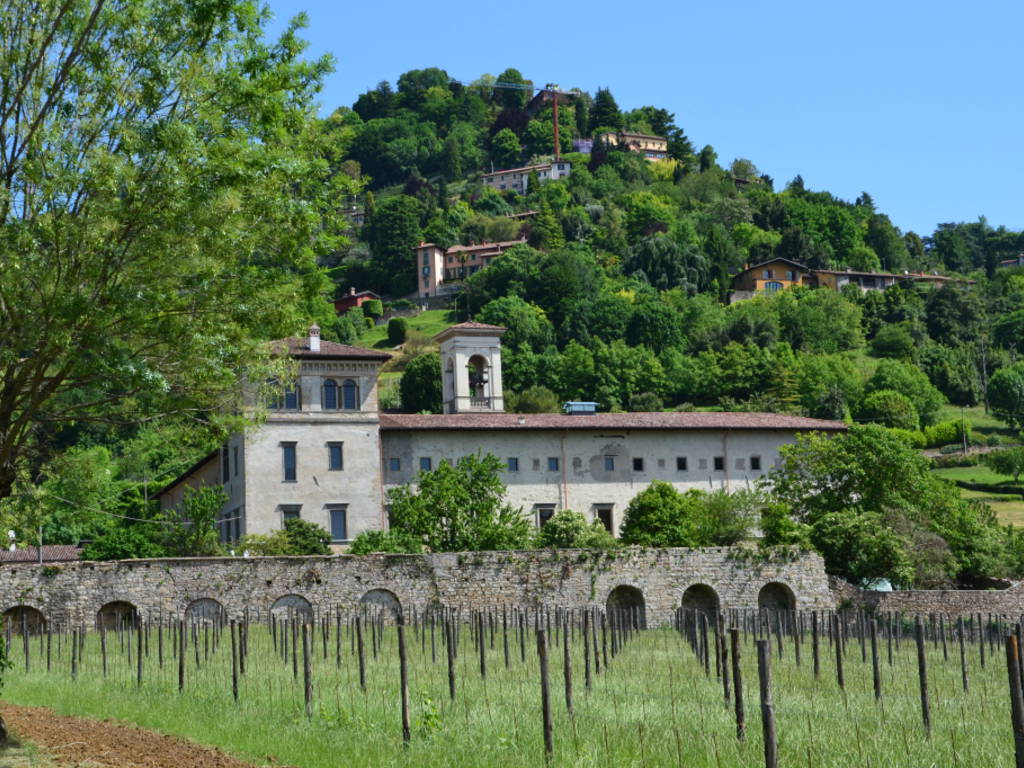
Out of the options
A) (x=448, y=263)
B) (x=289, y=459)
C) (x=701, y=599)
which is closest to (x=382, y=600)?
(x=289, y=459)

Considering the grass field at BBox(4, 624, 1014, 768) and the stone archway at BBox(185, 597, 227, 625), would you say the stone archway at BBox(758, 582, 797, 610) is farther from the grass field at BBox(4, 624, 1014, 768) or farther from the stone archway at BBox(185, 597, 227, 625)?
the stone archway at BBox(185, 597, 227, 625)

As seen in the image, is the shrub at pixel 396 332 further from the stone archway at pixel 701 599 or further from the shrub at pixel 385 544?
the stone archway at pixel 701 599

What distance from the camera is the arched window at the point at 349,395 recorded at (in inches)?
1967

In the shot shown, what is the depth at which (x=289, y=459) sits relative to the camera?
48.7m

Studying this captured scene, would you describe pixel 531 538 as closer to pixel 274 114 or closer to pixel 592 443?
pixel 592 443

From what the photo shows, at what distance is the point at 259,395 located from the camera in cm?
1611

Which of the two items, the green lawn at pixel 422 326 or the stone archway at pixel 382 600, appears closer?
the stone archway at pixel 382 600

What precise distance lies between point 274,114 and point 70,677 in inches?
589

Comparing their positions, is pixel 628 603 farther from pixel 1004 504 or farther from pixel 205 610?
pixel 1004 504

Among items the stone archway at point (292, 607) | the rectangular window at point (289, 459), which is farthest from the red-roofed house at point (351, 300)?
the stone archway at point (292, 607)

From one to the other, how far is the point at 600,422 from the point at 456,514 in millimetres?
10849

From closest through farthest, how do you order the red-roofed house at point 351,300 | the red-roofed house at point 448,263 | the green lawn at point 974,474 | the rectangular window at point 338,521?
the rectangular window at point 338,521 → the green lawn at point 974,474 → the red-roofed house at point 351,300 → the red-roofed house at point 448,263

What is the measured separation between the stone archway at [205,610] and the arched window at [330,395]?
12.1m

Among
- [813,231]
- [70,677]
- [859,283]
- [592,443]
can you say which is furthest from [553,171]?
[70,677]
